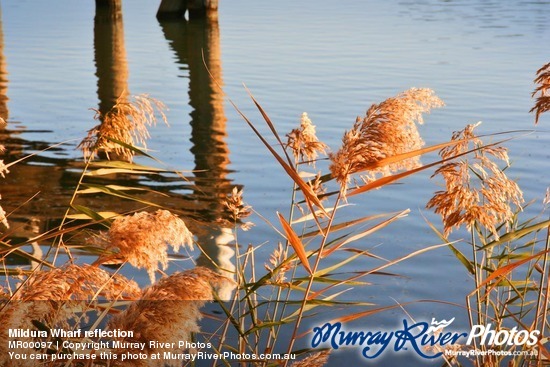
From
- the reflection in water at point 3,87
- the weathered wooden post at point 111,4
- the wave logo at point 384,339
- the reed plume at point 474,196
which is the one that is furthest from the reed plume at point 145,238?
the weathered wooden post at point 111,4

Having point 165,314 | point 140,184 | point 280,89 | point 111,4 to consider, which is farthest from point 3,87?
point 165,314

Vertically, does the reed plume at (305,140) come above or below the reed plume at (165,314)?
above

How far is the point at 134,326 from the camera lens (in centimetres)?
212

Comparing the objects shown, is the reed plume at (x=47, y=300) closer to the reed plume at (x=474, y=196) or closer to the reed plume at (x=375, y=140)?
the reed plume at (x=375, y=140)

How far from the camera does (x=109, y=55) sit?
1689 cm

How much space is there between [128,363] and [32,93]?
11.4 metres

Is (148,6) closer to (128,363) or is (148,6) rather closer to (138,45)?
(138,45)

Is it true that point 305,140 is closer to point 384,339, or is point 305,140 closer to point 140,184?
point 384,339

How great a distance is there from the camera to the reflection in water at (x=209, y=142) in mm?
5799

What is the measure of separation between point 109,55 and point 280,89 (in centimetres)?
469

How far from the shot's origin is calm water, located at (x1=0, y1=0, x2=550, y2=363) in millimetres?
7062

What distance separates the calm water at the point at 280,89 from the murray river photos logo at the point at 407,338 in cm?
39

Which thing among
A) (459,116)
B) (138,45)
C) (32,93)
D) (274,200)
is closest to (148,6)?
(138,45)

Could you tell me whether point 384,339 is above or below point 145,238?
below
